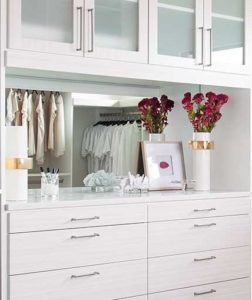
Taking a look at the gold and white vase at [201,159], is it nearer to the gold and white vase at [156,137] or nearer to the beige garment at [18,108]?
the gold and white vase at [156,137]

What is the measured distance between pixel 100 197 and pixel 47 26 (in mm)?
826

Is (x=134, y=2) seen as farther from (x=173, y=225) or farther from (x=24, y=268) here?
(x=24, y=268)

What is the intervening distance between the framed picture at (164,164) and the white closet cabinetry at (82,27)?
642 mm

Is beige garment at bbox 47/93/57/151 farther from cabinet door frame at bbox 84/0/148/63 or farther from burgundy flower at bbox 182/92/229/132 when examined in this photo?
burgundy flower at bbox 182/92/229/132

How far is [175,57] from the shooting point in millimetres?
3164

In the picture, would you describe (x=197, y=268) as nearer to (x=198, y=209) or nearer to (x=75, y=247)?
(x=198, y=209)

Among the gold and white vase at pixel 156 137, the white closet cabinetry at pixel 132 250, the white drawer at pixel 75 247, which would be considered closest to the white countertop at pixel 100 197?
the white closet cabinetry at pixel 132 250

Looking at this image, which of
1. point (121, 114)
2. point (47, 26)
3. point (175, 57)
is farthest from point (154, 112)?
point (47, 26)

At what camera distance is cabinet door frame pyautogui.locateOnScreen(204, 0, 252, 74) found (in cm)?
328

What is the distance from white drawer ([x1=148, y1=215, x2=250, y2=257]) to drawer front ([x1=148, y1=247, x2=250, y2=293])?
35 mm

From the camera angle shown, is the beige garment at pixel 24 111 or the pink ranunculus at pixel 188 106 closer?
the beige garment at pixel 24 111

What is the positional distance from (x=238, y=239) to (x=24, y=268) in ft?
4.25

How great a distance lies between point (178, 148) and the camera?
11.8 ft

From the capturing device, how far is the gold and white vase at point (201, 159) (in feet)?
11.4
